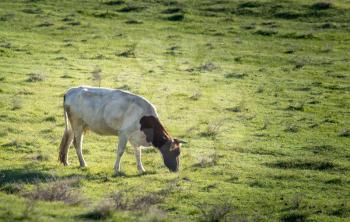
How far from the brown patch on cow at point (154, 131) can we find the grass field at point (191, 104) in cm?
97

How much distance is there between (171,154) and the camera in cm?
1817

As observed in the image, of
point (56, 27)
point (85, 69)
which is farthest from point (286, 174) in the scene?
point (56, 27)

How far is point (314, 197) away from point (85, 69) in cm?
2013

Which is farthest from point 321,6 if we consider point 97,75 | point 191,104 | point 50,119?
point 50,119

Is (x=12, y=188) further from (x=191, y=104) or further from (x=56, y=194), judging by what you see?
(x=191, y=104)

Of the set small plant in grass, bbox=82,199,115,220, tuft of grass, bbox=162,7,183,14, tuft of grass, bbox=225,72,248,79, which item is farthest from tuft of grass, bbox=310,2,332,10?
small plant in grass, bbox=82,199,115,220

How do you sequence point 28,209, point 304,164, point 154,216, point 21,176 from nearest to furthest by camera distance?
point 28,209 → point 154,216 → point 21,176 → point 304,164

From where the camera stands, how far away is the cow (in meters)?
18.1

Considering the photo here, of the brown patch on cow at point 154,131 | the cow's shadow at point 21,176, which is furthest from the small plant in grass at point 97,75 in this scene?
the cow's shadow at point 21,176

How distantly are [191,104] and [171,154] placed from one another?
11500 mm

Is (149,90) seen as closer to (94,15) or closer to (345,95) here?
(345,95)

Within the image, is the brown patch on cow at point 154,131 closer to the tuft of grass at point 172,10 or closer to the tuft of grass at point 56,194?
the tuft of grass at point 56,194

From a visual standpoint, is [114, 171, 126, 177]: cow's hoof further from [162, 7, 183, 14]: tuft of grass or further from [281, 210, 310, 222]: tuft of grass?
[162, 7, 183, 14]: tuft of grass

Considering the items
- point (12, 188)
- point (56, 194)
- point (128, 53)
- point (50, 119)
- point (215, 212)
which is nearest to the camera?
point (215, 212)
